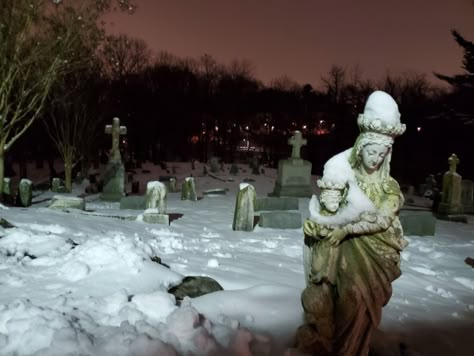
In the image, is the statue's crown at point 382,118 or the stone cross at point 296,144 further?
the stone cross at point 296,144

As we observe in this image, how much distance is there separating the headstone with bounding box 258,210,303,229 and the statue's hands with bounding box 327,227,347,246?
26.4 ft

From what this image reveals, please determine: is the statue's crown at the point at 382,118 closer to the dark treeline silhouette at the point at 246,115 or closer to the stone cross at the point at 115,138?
the stone cross at the point at 115,138

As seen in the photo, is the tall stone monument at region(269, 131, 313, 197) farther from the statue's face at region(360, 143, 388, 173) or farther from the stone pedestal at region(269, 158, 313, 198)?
the statue's face at region(360, 143, 388, 173)

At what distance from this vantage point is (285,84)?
6269 centimetres

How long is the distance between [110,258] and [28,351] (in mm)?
2321

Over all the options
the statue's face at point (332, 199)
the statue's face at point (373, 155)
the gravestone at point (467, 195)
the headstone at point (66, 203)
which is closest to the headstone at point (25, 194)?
the headstone at point (66, 203)

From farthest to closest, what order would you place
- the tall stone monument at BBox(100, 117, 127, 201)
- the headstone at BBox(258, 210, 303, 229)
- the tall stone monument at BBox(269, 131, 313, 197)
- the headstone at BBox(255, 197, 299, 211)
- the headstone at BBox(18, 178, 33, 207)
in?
the tall stone monument at BBox(269, 131, 313, 197), the tall stone monument at BBox(100, 117, 127, 201), the headstone at BBox(18, 178, 33, 207), the headstone at BBox(255, 197, 299, 211), the headstone at BBox(258, 210, 303, 229)

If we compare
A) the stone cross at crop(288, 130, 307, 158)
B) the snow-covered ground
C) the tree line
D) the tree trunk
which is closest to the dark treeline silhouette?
the tree line

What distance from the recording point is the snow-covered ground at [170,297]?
3.56 metres

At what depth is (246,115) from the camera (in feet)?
178

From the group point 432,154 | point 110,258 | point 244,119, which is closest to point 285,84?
point 244,119

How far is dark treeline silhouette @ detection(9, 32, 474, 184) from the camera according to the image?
35.2 metres

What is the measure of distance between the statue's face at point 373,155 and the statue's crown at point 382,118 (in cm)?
12

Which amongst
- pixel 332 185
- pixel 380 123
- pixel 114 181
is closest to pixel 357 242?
pixel 332 185
